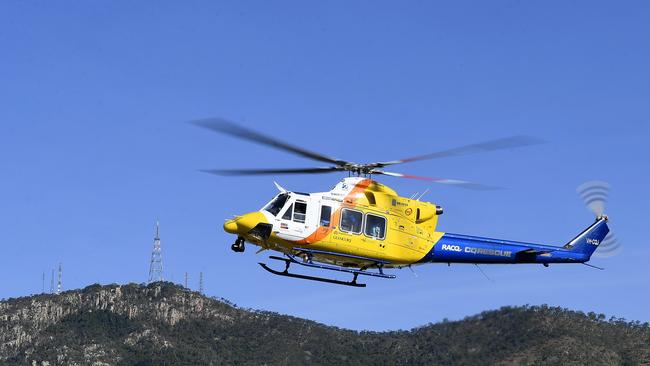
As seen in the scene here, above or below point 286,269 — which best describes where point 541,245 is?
above

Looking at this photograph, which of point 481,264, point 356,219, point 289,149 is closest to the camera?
point 289,149

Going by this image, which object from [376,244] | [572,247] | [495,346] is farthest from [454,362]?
[376,244]

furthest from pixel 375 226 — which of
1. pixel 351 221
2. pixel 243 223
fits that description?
pixel 243 223

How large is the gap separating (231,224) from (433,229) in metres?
11.1

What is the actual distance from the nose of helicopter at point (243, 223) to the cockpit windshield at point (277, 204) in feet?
2.26

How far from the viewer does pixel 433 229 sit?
61.7 metres

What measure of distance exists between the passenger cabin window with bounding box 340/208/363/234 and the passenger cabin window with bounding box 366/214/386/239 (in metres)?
0.48

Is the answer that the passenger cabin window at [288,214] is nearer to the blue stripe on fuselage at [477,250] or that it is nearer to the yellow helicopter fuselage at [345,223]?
the yellow helicopter fuselage at [345,223]

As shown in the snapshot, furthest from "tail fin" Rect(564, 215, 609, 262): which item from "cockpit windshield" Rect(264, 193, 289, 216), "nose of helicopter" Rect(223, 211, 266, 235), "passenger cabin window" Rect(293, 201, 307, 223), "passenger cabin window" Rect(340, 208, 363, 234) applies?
"nose of helicopter" Rect(223, 211, 266, 235)

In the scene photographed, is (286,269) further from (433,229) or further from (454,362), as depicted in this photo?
(454,362)

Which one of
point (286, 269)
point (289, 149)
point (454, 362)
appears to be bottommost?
point (286, 269)

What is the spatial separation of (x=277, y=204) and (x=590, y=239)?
19.9 m

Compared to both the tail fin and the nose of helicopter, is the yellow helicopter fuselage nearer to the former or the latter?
the nose of helicopter

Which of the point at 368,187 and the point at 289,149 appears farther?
the point at 368,187
